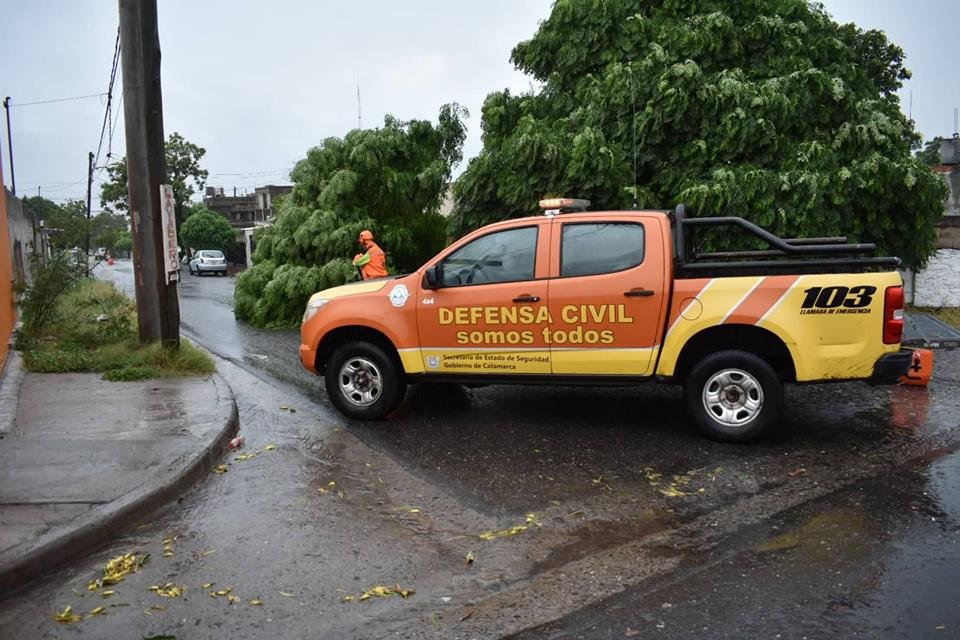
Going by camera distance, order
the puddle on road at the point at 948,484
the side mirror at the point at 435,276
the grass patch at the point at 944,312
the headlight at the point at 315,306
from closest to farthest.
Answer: the puddle on road at the point at 948,484 → the side mirror at the point at 435,276 → the headlight at the point at 315,306 → the grass patch at the point at 944,312

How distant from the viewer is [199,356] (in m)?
10.1

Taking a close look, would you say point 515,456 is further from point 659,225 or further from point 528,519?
point 659,225

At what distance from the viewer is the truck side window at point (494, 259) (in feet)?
23.3

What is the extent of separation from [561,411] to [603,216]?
199cm

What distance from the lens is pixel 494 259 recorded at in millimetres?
7230

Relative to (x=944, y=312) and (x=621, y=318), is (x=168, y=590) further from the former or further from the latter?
(x=944, y=312)

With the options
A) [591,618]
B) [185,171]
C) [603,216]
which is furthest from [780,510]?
[185,171]

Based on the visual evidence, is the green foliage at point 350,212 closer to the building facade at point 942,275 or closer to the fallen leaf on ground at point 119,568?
the building facade at point 942,275

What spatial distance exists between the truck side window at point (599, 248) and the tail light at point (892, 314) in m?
1.84

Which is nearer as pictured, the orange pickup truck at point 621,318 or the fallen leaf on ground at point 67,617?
the fallen leaf on ground at point 67,617

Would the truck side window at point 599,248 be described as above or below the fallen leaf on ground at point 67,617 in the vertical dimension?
above

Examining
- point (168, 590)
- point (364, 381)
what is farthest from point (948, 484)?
point (168, 590)

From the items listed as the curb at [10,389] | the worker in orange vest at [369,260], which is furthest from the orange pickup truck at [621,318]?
the worker in orange vest at [369,260]

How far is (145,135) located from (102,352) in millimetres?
2801
